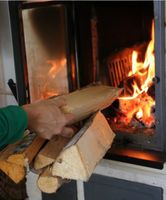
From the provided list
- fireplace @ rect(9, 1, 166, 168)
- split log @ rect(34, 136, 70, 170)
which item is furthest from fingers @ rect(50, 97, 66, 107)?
fireplace @ rect(9, 1, 166, 168)

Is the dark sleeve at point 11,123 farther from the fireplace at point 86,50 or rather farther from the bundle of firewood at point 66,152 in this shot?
the fireplace at point 86,50

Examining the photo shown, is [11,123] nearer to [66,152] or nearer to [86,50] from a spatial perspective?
[66,152]

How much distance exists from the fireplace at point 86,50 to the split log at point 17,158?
39 centimetres

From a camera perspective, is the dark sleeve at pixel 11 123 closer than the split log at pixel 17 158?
Yes

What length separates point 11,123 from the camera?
1.06 m

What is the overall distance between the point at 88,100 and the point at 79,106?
7cm

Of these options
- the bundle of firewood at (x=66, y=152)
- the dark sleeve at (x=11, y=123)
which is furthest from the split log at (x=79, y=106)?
the dark sleeve at (x=11, y=123)

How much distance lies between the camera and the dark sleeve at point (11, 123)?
1045 mm

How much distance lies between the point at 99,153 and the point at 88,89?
0.34 meters

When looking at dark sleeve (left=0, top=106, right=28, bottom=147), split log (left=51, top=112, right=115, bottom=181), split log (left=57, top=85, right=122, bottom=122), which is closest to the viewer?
dark sleeve (left=0, top=106, right=28, bottom=147)

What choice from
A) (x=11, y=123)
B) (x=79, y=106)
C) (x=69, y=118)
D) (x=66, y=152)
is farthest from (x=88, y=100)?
(x=11, y=123)

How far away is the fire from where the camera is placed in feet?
5.39

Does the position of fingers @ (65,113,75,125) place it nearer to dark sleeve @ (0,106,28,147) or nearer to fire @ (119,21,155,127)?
dark sleeve @ (0,106,28,147)

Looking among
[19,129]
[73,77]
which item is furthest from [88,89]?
[19,129]
